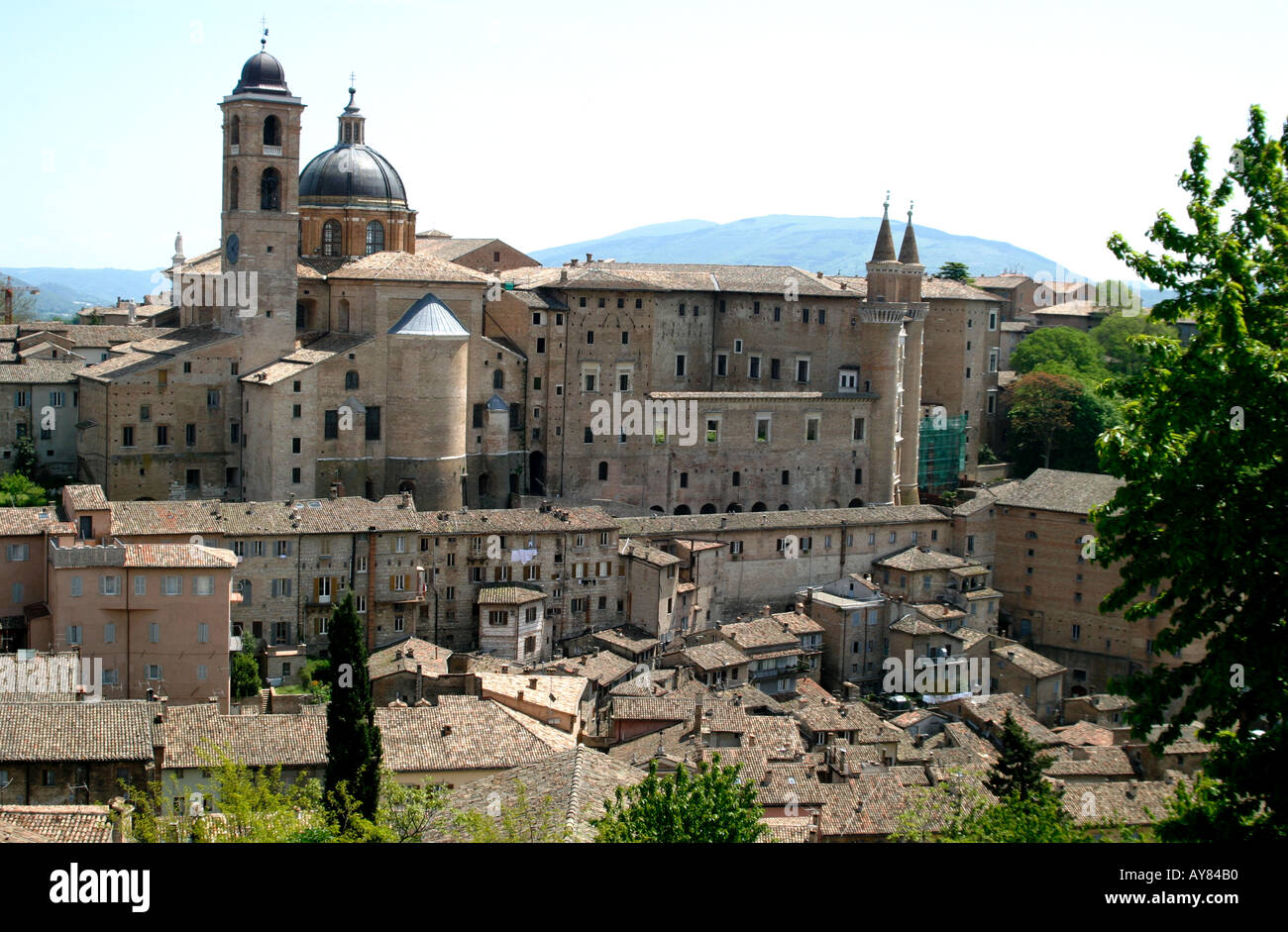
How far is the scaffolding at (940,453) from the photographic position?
5681 cm

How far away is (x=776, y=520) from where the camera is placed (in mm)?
46438

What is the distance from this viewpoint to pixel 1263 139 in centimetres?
1009

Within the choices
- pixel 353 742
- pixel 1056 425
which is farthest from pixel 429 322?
pixel 1056 425

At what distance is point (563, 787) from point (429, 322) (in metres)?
25.6

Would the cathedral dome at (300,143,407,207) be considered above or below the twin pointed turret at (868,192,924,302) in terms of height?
above

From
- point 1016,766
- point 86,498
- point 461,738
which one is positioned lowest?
point 1016,766

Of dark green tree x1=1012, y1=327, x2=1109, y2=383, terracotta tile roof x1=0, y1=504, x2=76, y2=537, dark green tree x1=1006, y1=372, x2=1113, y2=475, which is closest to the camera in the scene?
terracotta tile roof x1=0, y1=504, x2=76, y2=537

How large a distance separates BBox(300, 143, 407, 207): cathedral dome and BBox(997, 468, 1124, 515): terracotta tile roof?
23.6 m

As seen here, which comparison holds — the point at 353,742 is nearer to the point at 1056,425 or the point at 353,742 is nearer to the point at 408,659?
the point at 408,659

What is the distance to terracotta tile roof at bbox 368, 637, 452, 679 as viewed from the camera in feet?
119

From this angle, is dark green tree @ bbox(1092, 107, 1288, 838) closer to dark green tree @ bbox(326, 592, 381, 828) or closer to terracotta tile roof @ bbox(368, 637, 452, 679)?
dark green tree @ bbox(326, 592, 381, 828)

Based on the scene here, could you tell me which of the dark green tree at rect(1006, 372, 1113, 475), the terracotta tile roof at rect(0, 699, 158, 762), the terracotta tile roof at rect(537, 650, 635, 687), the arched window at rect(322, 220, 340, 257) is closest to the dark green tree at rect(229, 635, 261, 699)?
the terracotta tile roof at rect(537, 650, 635, 687)
